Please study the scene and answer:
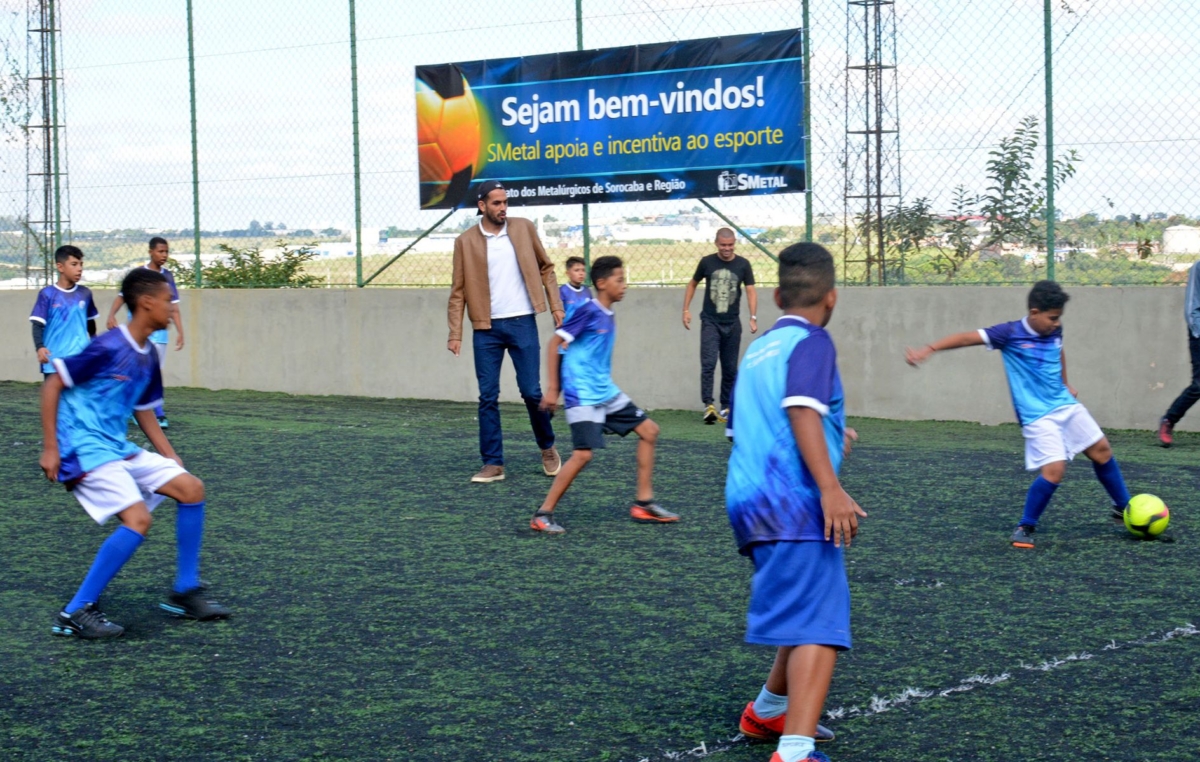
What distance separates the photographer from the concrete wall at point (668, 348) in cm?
1178

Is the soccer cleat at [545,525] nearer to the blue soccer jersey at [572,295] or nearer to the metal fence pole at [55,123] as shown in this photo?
the blue soccer jersey at [572,295]

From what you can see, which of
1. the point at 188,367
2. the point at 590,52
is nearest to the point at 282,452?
the point at 590,52

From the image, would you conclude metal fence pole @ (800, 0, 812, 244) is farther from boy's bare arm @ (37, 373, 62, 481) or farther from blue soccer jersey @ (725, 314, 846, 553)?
blue soccer jersey @ (725, 314, 846, 553)

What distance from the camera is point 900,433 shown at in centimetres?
1188

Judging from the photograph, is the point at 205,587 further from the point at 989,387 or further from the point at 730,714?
the point at 989,387

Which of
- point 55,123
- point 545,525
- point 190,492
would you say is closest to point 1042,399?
point 545,525

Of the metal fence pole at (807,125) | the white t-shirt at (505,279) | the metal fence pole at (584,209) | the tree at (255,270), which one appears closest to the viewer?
the white t-shirt at (505,279)

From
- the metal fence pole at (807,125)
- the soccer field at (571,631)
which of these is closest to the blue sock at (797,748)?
the soccer field at (571,631)

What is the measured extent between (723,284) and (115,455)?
318 inches

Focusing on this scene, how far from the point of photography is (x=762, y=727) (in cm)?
423

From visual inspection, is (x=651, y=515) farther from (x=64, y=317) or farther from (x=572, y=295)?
(x=64, y=317)

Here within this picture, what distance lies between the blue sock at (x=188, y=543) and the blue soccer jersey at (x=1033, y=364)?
3.93 meters

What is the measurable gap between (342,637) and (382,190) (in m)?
10.6

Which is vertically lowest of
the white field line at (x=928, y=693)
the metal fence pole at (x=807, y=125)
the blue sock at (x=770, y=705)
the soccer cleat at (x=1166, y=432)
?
the white field line at (x=928, y=693)
